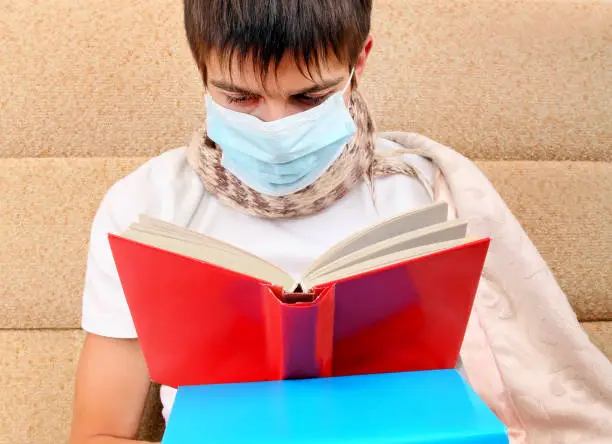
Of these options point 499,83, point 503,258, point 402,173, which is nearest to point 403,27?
point 499,83

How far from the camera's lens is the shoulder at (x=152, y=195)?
31.6 inches

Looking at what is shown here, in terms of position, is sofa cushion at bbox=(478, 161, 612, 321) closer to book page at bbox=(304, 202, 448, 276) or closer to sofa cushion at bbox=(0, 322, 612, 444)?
book page at bbox=(304, 202, 448, 276)

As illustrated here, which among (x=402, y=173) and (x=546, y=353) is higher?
(x=402, y=173)

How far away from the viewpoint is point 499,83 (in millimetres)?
1104

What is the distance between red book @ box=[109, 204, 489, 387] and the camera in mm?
460

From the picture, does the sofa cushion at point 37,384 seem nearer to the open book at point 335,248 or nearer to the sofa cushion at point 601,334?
the open book at point 335,248

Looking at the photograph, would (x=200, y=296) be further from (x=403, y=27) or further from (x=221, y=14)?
(x=403, y=27)

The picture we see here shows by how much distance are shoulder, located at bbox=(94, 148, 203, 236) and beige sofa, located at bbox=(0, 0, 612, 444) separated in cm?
24

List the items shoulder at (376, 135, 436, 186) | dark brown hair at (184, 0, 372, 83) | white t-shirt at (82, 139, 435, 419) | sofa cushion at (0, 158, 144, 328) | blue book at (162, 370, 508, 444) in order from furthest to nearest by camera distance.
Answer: sofa cushion at (0, 158, 144, 328) < shoulder at (376, 135, 436, 186) < white t-shirt at (82, 139, 435, 419) < dark brown hair at (184, 0, 372, 83) < blue book at (162, 370, 508, 444)

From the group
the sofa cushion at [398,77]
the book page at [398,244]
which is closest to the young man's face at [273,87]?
the book page at [398,244]

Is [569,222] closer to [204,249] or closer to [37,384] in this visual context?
[204,249]

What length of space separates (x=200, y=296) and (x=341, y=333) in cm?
14

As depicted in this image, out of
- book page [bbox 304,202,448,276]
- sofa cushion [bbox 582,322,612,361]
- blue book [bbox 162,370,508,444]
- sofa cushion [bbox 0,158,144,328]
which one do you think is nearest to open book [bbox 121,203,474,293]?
book page [bbox 304,202,448,276]

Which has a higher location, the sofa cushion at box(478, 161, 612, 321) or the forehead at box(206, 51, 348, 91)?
the forehead at box(206, 51, 348, 91)
